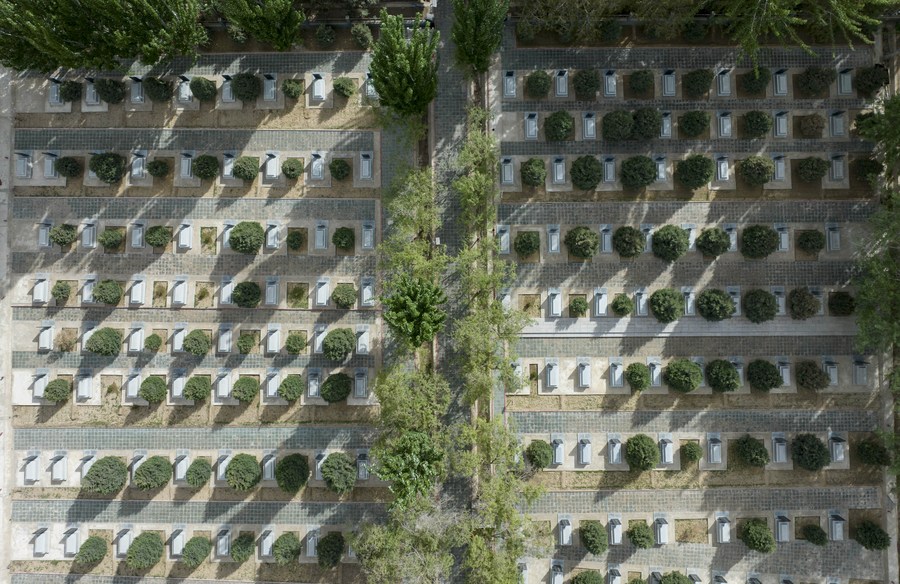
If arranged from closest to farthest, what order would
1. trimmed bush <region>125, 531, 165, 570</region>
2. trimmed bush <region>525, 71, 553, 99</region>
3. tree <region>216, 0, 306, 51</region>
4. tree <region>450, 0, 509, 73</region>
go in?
tree <region>450, 0, 509, 73</region> → tree <region>216, 0, 306, 51</region> → trimmed bush <region>125, 531, 165, 570</region> → trimmed bush <region>525, 71, 553, 99</region>

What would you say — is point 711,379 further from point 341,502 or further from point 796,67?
point 341,502

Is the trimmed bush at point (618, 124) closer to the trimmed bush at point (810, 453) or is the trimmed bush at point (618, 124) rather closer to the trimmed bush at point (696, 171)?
the trimmed bush at point (696, 171)

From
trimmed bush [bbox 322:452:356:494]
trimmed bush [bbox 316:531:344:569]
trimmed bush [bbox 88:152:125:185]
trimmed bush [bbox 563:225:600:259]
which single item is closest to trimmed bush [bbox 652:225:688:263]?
trimmed bush [bbox 563:225:600:259]

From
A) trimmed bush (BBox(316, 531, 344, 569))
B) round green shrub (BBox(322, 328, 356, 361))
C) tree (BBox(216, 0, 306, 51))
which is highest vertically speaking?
tree (BBox(216, 0, 306, 51))

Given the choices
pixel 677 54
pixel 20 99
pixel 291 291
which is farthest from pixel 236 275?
pixel 677 54

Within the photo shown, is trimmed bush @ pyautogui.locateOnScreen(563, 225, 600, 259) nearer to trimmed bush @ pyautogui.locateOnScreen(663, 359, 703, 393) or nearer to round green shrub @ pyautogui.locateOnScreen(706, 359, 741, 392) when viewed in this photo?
trimmed bush @ pyautogui.locateOnScreen(663, 359, 703, 393)

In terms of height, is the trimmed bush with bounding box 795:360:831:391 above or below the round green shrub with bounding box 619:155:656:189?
below

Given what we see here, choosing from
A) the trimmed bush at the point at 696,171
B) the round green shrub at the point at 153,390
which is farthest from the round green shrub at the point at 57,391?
the trimmed bush at the point at 696,171
